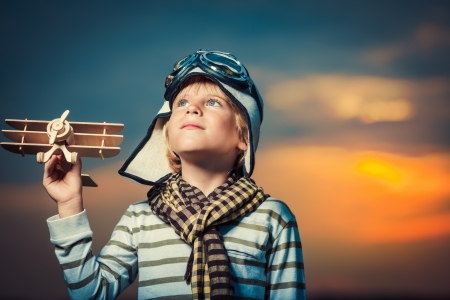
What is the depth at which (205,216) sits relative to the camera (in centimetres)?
138

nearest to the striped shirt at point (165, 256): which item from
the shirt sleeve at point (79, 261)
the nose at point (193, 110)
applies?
the shirt sleeve at point (79, 261)

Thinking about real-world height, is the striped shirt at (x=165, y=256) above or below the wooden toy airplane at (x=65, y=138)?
below

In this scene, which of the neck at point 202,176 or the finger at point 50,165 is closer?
the finger at point 50,165

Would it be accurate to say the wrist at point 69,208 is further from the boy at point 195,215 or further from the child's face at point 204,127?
the child's face at point 204,127

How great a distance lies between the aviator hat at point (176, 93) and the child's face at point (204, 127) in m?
0.04

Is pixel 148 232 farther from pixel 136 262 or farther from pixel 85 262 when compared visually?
pixel 85 262

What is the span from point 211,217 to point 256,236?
14cm

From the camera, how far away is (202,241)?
4.52 ft

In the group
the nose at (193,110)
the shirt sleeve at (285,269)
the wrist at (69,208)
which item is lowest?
the shirt sleeve at (285,269)

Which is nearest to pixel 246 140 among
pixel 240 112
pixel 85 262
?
pixel 240 112

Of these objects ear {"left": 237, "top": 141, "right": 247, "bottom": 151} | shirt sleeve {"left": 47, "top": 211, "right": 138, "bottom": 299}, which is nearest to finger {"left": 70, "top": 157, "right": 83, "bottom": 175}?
shirt sleeve {"left": 47, "top": 211, "right": 138, "bottom": 299}

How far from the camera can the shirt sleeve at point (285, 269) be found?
56.6 inches

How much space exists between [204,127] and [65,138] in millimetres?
370

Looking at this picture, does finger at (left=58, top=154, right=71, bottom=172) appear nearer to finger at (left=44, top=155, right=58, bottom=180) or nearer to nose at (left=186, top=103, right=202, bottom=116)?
finger at (left=44, top=155, right=58, bottom=180)
